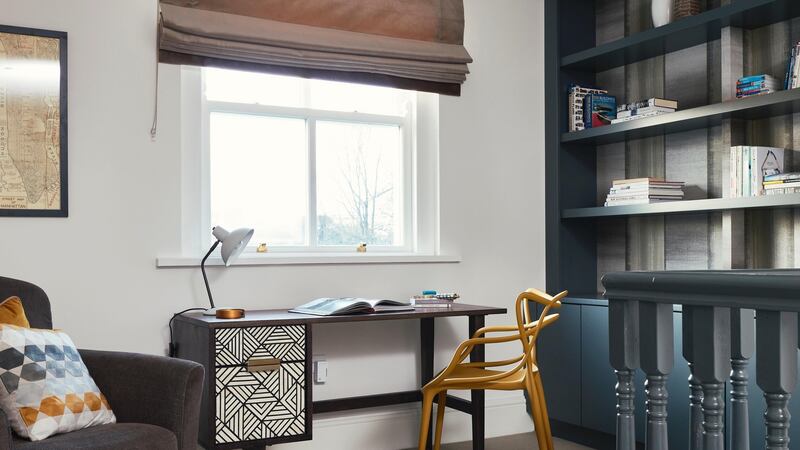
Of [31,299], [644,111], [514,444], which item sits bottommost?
[514,444]

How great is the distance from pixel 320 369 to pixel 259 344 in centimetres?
73

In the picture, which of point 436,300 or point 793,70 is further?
point 436,300

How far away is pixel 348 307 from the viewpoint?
121 inches

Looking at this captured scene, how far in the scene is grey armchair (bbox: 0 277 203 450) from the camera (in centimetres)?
212

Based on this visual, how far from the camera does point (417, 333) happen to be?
390 centimetres

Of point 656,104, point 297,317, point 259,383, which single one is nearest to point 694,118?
point 656,104

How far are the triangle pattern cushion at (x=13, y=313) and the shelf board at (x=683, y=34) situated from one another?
285 centimetres

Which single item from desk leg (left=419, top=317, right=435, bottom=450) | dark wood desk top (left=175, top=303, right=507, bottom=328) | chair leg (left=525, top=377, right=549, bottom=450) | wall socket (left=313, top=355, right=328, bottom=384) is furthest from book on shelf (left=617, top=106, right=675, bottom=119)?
wall socket (left=313, top=355, right=328, bottom=384)

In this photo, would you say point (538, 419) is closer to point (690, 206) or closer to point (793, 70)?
point (690, 206)

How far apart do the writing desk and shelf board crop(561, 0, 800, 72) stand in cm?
176

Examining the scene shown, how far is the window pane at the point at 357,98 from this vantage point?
380cm

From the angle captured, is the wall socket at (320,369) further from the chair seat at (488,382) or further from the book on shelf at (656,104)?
the book on shelf at (656,104)

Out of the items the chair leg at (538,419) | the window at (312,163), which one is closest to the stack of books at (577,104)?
the window at (312,163)

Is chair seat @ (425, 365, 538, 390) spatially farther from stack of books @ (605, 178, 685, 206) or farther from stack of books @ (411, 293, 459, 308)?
stack of books @ (605, 178, 685, 206)
